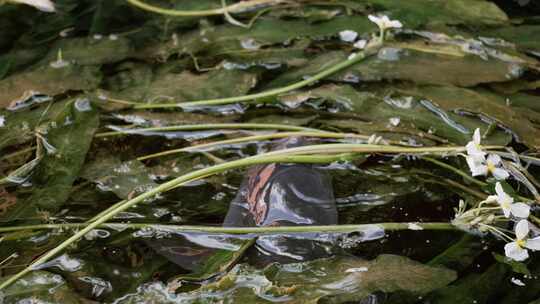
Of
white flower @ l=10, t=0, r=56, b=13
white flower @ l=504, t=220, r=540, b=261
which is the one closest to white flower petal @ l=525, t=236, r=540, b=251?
white flower @ l=504, t=220, r=540, b=261

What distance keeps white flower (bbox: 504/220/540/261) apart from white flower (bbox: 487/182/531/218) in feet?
0.07

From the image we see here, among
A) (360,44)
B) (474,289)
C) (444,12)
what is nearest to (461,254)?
(474,289)

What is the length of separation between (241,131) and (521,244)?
640 mm

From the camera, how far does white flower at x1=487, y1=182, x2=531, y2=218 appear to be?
1083mm

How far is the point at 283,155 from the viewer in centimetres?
127

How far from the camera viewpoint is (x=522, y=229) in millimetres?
1077

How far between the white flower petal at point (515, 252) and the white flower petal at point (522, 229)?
0.05ft

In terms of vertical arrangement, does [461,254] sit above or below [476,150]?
below

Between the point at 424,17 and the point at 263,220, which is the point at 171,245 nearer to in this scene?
the point at 263,220

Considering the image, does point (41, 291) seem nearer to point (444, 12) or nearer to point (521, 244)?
point (521, 244)

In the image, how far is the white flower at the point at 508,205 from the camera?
1.08 m

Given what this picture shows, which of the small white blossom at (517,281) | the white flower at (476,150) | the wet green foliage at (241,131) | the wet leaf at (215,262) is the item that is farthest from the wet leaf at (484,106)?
the wet leaf at (215,262)

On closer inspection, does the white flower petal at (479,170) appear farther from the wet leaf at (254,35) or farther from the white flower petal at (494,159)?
the wet leaf at (254,35)

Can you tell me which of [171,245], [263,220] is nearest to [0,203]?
[171,245]
